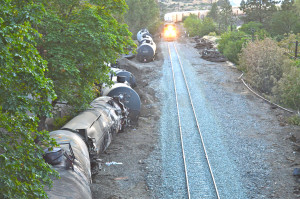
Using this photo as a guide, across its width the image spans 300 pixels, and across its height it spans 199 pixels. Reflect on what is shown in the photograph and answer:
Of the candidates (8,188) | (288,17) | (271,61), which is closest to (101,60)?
(8,188)

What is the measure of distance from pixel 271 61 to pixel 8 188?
29.4m

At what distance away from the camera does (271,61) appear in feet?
108

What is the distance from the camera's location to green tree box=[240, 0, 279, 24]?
70.7m

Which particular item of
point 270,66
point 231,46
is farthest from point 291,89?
point 231,46

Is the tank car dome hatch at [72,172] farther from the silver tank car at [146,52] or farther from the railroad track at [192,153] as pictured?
the silver tank car at [146,52]

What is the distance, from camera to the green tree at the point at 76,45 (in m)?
17.9

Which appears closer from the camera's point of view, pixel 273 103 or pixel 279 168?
pixel 279 168

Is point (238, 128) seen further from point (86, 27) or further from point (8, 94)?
point (8, 94)

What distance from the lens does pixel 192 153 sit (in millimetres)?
19531

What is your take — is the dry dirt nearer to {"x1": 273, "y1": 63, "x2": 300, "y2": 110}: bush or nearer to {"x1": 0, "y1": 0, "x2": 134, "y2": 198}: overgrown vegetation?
{"x1": 273, "y1": 63, "x2": 300, "y2": 110}: bush

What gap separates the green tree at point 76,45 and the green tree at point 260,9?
57.4m

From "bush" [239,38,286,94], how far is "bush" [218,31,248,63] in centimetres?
881

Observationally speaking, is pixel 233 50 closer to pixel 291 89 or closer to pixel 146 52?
pixel 146 52

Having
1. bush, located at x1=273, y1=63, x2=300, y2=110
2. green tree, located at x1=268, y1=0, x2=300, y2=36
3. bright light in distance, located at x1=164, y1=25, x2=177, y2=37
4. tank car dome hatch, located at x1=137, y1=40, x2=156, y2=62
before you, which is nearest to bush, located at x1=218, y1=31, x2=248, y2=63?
tank car dome hatch, located at x1=137, y1=40, x2=156, y2=62
